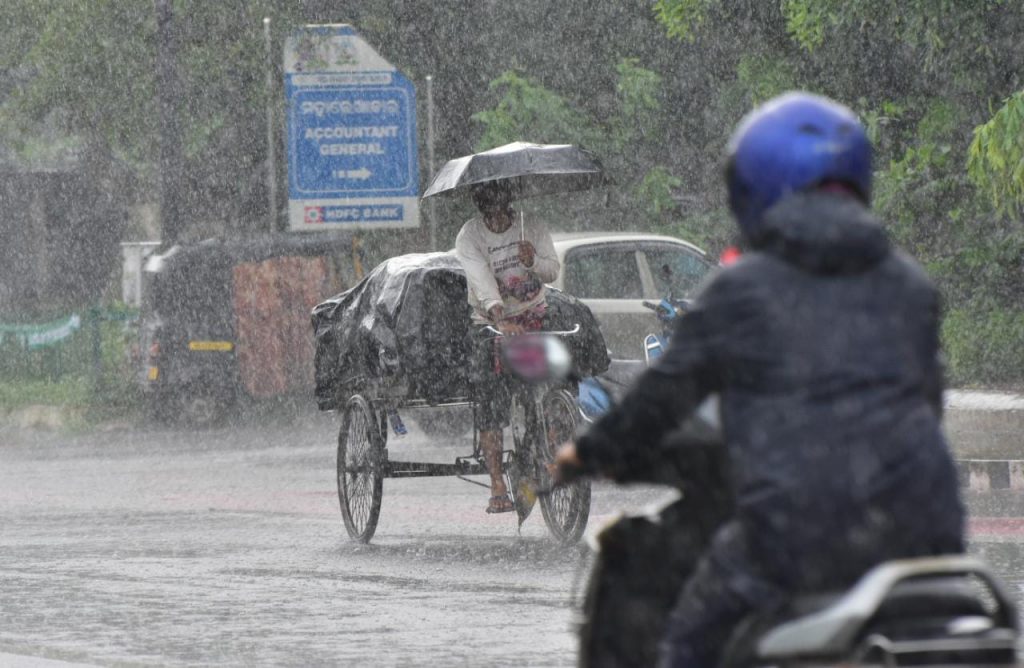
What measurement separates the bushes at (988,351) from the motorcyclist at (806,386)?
13.7m

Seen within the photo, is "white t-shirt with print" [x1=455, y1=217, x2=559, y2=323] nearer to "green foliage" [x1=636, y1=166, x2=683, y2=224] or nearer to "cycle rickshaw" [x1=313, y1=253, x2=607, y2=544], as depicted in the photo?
"cycle rickshaw" [x1=313, y1=253, x2=607, y2=544]

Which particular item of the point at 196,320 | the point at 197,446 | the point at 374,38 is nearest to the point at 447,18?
the point at 374,38

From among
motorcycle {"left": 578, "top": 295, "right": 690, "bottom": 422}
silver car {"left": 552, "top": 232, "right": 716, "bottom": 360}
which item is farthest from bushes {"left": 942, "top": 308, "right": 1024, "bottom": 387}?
motorcycle {"left": 578, "top": 295, "right": 690, "bottom": 422}

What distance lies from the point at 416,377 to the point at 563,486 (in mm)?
1274

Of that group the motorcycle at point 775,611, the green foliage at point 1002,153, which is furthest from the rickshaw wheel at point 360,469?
the motorcycle at point 775,611

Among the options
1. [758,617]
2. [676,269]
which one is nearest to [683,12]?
[676,269]

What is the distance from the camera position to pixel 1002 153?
583 inches

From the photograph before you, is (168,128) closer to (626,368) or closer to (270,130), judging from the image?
(270,130)

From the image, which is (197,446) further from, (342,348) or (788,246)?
(788,246)

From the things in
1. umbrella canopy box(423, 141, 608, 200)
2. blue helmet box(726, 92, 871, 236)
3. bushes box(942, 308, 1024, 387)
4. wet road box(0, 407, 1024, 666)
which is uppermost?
umbrella canopy box(423, 141, 608, 200)

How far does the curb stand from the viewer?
13.8 m

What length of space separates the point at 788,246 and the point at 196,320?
63.9ft

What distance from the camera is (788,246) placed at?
355 centimetres

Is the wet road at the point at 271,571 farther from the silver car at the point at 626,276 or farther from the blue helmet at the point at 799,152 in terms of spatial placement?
the blue helmet at the point at 799,152
